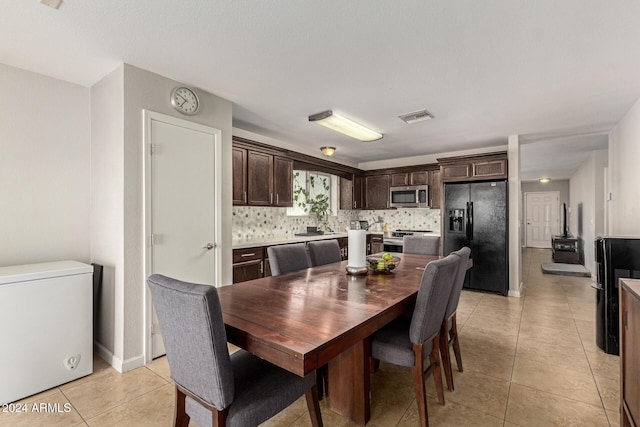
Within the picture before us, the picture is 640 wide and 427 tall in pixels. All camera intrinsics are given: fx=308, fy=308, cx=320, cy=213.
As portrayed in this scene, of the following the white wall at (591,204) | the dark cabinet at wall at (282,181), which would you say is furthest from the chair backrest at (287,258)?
the white wall at (591,204)

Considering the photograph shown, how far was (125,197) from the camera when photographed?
7.82 ft

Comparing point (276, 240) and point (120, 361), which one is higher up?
point (276, 240)

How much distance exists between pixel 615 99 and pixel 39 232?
17.6 feet

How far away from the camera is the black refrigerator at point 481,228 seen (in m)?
4.50

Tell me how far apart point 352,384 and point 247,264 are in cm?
212

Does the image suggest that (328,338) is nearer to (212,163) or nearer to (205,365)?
(205,365)

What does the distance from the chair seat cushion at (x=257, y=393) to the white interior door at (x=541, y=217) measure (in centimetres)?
1153

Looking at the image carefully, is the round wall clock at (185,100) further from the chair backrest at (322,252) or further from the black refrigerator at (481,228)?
the black refrigerator at (481,228)

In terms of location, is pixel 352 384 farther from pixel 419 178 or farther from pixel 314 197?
pixel 419 178

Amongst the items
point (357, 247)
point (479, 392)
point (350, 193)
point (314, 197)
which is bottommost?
point (479, 392)

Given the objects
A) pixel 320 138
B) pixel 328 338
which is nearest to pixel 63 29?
pixel 328 338

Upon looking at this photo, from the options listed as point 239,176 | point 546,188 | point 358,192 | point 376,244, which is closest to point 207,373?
point 239,176

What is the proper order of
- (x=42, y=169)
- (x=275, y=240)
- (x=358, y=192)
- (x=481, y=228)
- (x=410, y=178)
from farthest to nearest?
(x=358, y=192), (x=410, y=178), (x=481, y=228), (x=275, y=240), (x=42, y=169)

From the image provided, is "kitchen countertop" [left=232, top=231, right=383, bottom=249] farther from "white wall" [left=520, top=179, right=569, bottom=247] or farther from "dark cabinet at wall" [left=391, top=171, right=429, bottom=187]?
"white wall" [left=520, top=179, right=569, bottom=247]
